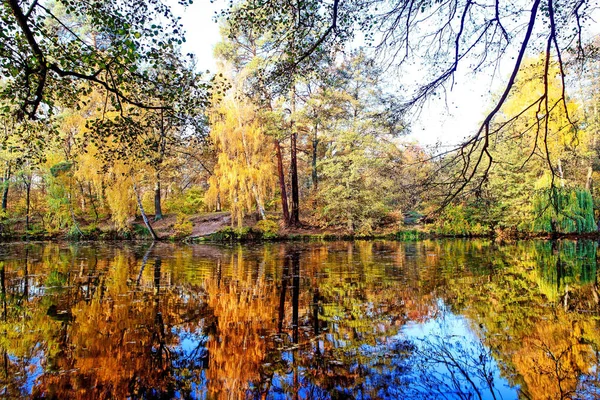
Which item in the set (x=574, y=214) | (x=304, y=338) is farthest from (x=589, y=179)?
(x=304, y=338)

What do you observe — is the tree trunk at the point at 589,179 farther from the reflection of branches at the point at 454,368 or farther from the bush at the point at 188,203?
the bush at the point at 188,203

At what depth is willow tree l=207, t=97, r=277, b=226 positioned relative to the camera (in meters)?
19.3

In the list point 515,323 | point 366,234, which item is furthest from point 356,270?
point 366,234

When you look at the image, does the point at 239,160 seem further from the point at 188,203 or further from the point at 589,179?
the point at 589,179

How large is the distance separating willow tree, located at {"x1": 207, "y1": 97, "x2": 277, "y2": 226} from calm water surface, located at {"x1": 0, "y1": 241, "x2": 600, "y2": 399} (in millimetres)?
12020

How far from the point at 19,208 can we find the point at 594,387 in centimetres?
3039

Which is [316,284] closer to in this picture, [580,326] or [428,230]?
[580,326]

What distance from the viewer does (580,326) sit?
4125 millimetres

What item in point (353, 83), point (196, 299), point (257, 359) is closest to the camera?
point (257, 359)

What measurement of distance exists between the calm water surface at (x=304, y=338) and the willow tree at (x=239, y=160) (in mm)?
12020

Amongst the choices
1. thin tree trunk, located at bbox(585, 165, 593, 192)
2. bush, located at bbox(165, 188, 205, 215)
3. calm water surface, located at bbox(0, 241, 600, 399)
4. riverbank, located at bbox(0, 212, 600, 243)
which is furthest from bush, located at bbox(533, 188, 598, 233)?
bush, located at bbox(165, 188, 205, 215)

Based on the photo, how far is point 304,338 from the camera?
3918 mm

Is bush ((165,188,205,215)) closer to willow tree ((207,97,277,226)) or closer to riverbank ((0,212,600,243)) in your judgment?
riverbank ((0,212,600,243))

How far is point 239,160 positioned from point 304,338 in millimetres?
16780
